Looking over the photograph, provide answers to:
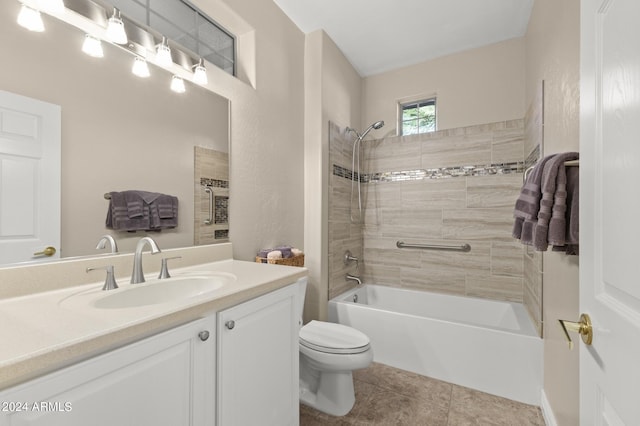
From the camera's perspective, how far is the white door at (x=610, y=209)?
509mm

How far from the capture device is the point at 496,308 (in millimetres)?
2547

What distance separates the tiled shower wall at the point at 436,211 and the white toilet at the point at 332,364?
75cm

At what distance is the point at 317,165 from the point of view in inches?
97.8

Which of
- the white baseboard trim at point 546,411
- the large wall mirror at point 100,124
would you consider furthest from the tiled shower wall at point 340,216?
the white baseboard trim at point 546,411

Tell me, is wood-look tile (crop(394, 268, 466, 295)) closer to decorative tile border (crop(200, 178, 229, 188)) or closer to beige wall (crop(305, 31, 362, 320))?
beige wall (crop(305, 31, 362, 320))

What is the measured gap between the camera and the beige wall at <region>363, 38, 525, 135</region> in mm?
2592

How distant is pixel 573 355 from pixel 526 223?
596mm

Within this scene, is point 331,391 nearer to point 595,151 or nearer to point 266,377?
point 266,377

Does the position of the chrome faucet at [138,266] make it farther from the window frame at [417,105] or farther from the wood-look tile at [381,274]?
the window frame at [417,105]

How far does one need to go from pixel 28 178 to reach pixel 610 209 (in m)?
1.69

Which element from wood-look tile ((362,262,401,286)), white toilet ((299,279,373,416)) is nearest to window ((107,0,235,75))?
white toilet ((299,279,373,416))

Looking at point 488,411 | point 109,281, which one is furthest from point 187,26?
point 488,411

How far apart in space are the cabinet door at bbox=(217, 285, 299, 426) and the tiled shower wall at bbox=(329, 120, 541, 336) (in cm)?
128

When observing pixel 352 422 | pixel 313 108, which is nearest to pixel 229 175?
pixel 313 108
